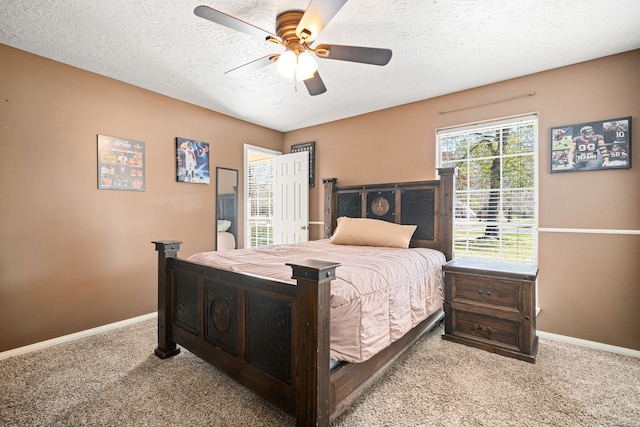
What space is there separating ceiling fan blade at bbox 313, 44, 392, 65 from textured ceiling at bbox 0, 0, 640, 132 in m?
0.29

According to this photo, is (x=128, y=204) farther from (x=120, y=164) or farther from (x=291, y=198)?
(x=291, y=198)

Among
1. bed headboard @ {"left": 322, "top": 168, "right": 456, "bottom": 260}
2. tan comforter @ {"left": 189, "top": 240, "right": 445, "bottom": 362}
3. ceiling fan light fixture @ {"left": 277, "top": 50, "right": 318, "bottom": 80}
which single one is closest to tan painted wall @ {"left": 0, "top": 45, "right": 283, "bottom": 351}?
tan comforter @ {"left": 189, "top": 240, "right": 445, "bottom": 362}

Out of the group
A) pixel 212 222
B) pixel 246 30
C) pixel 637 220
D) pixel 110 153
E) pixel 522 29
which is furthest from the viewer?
pixel 212 222

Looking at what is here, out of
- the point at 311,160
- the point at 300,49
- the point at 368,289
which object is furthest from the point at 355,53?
the point at 311,160

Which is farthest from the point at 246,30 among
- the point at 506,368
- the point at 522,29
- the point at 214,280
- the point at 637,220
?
the point at 637,220

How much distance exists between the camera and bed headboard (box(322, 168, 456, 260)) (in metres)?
3.21

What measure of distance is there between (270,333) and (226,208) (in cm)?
287

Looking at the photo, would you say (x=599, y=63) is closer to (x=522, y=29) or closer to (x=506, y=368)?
(x=522, y=29)

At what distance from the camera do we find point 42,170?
8.60ft

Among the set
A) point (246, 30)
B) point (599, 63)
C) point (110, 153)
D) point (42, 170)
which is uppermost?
point (599, 63)

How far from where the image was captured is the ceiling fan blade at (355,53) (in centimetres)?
196

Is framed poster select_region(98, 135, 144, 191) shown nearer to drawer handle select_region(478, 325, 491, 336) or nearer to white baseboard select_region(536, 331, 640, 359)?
drawer handle select_region(478, 325, 491, 336)

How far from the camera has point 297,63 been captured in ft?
6.46

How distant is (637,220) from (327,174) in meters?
3.38
